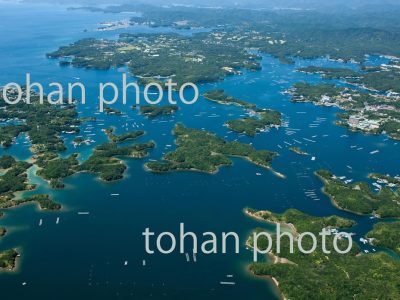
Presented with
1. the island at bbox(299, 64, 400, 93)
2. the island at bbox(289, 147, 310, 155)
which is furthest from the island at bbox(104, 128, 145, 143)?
the island at bbox(299, 64, 400, 93)

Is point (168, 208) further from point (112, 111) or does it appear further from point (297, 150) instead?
point (112, 111)

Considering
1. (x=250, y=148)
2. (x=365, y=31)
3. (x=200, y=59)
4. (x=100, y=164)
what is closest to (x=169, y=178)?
(x=100, y=164)

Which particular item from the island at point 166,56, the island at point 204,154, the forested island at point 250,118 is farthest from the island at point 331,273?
the island at point 166,56

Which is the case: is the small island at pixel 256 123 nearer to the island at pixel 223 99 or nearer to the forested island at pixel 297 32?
the island at pixel 223 99

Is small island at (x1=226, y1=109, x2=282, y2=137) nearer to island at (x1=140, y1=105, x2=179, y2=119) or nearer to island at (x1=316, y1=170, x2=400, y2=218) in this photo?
island at (x1=140, y1=105, x2=179, y2=119)

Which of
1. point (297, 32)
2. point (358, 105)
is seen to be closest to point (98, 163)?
point (358, 105)

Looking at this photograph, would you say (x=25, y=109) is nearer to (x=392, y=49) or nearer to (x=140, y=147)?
Result: (x=140, y=147)
